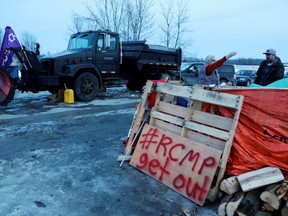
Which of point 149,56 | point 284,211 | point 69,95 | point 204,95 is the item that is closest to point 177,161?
point 204,95

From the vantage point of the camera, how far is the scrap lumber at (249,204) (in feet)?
9.41

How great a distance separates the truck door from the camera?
34.4 feet

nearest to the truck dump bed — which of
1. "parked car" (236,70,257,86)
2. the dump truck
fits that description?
the dump truck

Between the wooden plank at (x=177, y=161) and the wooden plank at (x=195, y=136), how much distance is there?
75 millimetres

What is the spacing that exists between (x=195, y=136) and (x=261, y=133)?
82 centimetres

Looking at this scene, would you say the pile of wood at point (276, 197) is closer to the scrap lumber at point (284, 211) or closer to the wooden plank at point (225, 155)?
the scrap lumber at point (284, 211)

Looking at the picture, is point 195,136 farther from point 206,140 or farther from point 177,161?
point 177,161

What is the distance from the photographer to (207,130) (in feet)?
11.7

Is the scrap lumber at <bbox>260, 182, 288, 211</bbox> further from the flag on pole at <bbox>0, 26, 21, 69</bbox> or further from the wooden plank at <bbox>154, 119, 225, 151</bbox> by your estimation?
the flag on pole at <bbox>0, 26, 21, 69</bbox>

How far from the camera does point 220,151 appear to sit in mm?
3365

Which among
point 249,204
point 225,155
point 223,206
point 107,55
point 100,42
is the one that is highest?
point 100,42

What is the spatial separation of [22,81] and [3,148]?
4760mm

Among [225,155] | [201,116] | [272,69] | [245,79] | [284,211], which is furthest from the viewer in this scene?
[245,79]

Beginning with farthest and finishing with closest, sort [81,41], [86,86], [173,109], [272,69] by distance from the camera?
[81,41] < [86,86] < [272,69] < [173,109]
